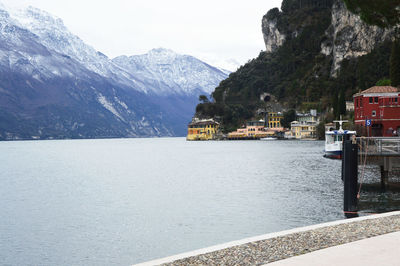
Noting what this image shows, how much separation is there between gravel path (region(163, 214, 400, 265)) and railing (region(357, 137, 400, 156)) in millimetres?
21463

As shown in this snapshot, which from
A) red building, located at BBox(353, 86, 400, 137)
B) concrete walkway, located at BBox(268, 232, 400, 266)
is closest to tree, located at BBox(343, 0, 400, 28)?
concrete walkway, located at BBox(268, 232, 400, 266)

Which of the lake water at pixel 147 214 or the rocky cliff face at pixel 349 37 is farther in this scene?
the rocky cliff face at pixel 349 37

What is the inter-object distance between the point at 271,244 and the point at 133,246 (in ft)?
38.2

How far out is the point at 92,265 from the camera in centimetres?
1994

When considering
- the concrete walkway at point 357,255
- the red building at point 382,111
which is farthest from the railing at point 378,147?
the red building at point 382,111

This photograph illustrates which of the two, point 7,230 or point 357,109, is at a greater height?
point 357,109

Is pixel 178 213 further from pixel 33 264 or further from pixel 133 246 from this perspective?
pixel 33 264

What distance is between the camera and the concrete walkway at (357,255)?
32.5ft

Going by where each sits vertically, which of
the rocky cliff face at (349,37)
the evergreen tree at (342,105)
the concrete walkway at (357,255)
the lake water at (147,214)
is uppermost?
the rocky cliff face at (349,37)

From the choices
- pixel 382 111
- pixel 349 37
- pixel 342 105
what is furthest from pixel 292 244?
pixel 349 37

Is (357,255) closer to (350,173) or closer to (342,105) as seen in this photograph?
(350,173)

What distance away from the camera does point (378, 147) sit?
118 ft

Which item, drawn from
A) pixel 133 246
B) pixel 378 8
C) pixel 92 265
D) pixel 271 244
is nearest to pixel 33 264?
pixel 92 265

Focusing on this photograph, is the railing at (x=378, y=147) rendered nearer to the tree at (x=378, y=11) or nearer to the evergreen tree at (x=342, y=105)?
the tree at (x=378, y=11)
